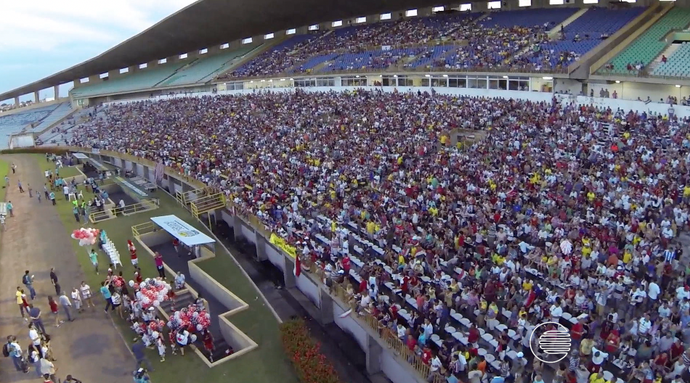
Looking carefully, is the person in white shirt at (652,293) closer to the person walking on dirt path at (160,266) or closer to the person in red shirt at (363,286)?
the person in red shirt at (363,286)

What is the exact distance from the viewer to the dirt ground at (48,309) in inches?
554

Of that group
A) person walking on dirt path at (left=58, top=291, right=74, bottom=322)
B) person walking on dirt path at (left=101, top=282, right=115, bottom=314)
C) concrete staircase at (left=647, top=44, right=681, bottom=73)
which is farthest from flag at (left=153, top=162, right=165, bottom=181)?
concrete staircase at (left=647, top=44, right=681, bottom=73)

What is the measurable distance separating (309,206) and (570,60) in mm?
19422

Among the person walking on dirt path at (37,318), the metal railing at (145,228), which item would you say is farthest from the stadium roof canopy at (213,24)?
the person walking on dirt path at (37,318)

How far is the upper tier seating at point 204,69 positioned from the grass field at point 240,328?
40.7 m

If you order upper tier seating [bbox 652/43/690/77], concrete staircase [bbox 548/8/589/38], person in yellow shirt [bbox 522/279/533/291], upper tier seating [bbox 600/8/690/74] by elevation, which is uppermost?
concrete staircase [bbox 548/8/589/38]

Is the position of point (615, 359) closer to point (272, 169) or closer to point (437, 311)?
point (437, 311)

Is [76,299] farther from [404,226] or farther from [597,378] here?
[597,378]

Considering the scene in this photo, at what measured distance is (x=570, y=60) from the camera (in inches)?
1224

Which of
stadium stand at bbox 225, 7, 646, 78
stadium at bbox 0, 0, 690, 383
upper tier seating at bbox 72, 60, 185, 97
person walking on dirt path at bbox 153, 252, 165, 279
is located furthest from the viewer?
upper tier seating at bbox 72, 60, 185, 97

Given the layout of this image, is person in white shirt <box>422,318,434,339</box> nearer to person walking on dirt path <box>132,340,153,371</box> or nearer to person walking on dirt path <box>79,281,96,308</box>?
person walking on dirt path <box>132,340,153,371</box>

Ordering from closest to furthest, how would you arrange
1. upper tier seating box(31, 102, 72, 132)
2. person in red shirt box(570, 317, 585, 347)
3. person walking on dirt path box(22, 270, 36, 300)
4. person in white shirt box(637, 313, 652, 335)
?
person in white shirt box(637, 313, 652, 335) < person in red shirt box(570, 317, 585, 347) < person walking on dirt path box(22, 270, 36, 300) < upper tier seating box(31, 102, 72, 132)

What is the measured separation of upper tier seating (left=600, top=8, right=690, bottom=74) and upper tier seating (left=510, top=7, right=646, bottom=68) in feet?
6.22

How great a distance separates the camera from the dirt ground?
14.1m
